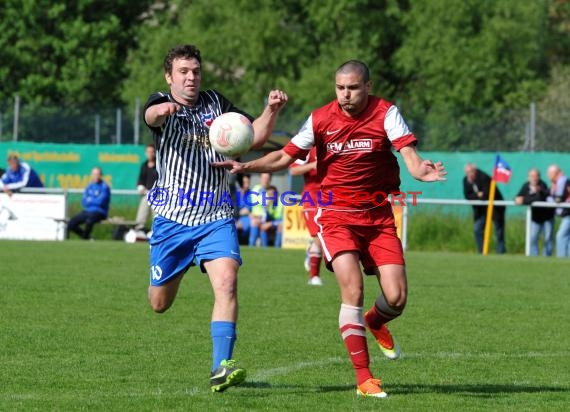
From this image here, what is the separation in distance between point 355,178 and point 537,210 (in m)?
17.2

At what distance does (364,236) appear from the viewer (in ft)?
28.4

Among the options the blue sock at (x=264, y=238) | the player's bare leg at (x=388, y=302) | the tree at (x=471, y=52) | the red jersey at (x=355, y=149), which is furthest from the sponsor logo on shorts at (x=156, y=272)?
the tree at (x=471, y=52)

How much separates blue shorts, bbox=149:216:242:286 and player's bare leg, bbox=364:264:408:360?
3.25 ft

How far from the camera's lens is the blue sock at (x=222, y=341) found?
26.5ft

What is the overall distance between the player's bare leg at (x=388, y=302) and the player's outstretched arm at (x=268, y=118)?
117cm

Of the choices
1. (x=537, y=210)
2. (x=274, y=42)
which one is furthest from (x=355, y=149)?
(x=274, y=42)

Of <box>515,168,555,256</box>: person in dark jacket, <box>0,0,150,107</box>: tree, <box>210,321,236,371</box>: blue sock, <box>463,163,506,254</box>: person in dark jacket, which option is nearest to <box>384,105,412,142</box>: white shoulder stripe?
<box>210,321,236,371</box>: blue sock


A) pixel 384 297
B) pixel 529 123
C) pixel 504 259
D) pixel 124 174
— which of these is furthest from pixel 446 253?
pixel 384 297

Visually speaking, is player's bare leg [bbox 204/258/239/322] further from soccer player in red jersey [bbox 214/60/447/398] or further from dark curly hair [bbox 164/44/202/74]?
dark curly hair [bbox 164/44/202/74]

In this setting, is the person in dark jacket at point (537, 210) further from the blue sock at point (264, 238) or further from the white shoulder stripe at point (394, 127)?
the white shoulder stripe at point (394, 127)

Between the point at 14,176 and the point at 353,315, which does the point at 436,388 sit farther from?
the point at 14,176

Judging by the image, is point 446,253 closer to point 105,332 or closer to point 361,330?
point 105,332

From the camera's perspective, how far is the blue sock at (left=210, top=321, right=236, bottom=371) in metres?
8.09

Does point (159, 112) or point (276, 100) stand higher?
point (276, 100)
